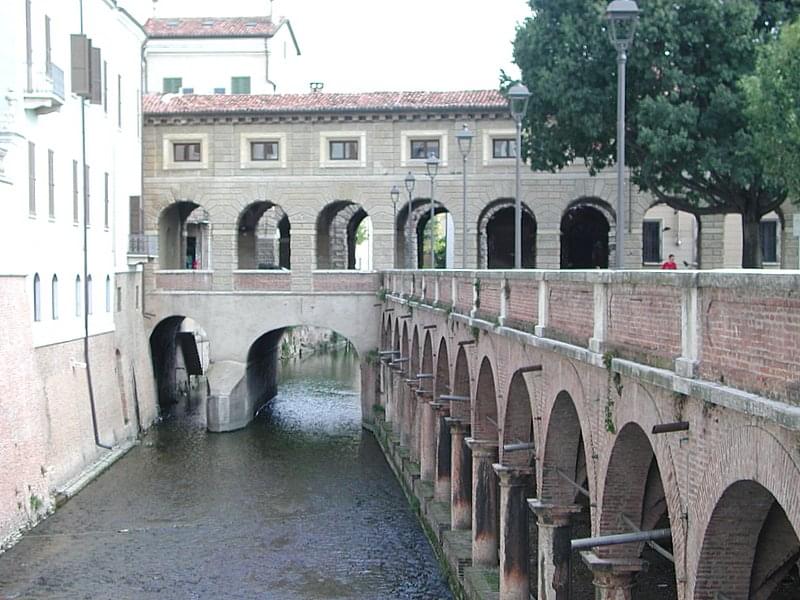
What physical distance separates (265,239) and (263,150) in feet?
79.4

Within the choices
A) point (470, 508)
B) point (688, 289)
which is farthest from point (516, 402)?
point (688, 289)

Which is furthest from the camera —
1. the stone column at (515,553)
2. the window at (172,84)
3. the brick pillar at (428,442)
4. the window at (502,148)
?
the window at (172,84)

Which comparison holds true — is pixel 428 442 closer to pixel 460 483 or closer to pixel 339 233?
pixel 460 483

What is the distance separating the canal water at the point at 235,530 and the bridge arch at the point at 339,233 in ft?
40.0

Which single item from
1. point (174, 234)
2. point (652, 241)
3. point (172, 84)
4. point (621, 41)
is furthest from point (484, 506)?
point (172, 84)

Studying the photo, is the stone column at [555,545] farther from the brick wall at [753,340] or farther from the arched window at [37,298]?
the arched window at [37,298]

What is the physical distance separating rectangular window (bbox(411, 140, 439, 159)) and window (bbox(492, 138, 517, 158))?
2.31m

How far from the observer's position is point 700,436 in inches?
362

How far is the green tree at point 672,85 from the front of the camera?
30.0 m

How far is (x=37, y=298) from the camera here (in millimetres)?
28859

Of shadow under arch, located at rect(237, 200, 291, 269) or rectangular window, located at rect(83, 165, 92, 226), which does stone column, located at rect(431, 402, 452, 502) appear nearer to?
rectangular window, located at rect(83, 165, 92, 226)

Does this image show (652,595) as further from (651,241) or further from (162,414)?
(651,241)

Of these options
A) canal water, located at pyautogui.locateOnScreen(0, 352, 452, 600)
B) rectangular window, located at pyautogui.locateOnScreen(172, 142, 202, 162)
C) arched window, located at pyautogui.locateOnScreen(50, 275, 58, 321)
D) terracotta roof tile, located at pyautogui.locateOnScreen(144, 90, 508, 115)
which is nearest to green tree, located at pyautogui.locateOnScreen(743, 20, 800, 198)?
canal water, located at pyautogui.locateOnScreen(0, 352, 452, 600)

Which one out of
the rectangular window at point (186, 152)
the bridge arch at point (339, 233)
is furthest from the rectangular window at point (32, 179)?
the bridge arch at point (339, 233)
